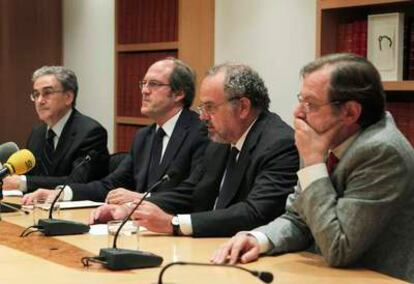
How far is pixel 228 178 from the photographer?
3068mm

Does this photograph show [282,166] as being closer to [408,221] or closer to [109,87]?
[408,221]

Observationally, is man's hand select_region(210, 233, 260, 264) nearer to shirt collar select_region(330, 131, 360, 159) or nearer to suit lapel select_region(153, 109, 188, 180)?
shirt collar select_region(330, 131, 360, 159)

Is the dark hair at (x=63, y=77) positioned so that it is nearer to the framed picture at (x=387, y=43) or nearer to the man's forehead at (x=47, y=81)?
the man's forehead at (x=47, y=81)

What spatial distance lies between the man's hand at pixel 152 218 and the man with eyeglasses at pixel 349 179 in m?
0.46

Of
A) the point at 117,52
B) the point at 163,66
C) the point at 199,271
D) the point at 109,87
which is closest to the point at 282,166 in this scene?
the point at 199,271

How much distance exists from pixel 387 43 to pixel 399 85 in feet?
0.67

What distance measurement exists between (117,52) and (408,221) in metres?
3.53

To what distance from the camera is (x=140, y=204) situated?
8.94 feet

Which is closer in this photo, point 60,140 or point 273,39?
point 273,39

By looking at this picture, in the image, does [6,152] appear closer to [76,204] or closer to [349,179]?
[76,204]

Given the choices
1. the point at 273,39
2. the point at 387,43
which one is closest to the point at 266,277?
the point at 387,43

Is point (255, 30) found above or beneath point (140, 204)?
above

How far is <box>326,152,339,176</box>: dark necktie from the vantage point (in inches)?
95.2

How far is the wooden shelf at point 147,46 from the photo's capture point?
15.9 ft
